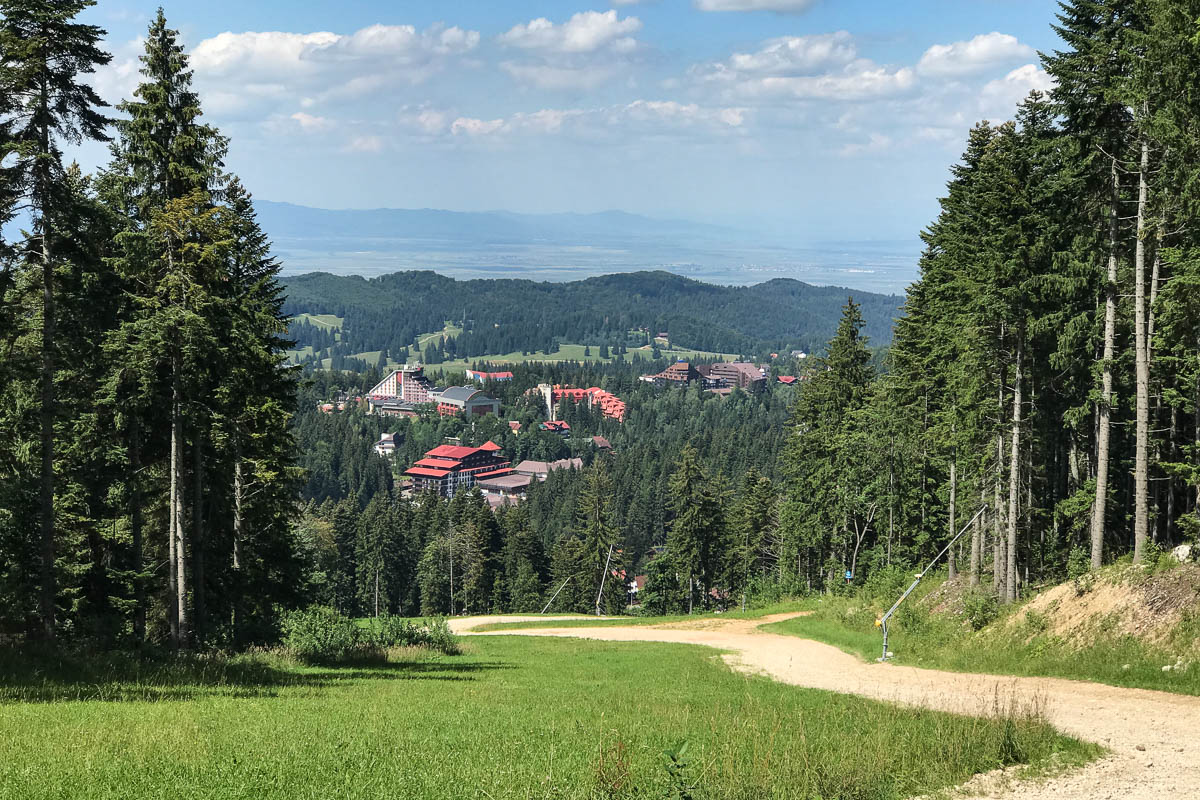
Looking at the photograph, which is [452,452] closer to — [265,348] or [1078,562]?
[265,348]

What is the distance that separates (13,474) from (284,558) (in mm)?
10201

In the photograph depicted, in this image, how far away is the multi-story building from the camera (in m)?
157

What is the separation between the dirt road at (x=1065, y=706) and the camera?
8.12 meters

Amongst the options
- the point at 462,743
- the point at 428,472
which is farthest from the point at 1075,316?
the point at 428,472

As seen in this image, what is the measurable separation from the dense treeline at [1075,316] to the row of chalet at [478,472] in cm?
12048

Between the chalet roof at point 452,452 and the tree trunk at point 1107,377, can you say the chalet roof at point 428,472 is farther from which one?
the tree trunk at point 1107,377

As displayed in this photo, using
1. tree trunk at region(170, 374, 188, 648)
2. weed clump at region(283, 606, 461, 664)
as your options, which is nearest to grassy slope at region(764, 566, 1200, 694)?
weed clump at region(283, 606, 461, 664)

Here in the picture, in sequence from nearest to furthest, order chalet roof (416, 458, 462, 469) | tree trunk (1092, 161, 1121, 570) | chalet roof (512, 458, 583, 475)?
tree trunk (1092, 161, 1121, 570)
chalet roof (416, 458, 462, 469)
chalet roof (512, 458, 583, 475)

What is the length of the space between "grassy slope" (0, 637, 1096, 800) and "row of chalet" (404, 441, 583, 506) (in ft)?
434

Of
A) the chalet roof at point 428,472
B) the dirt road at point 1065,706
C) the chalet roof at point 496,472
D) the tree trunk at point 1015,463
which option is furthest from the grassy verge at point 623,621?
the chalet roof at point 496,472

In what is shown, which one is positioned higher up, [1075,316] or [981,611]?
[1075,316]

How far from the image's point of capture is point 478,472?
547 feet

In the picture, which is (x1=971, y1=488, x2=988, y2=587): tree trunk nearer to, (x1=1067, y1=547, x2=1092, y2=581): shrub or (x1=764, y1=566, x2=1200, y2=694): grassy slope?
(x1=764, y1=566, x2=1200, y2=694): grassy slope

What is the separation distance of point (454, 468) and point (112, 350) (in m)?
144
